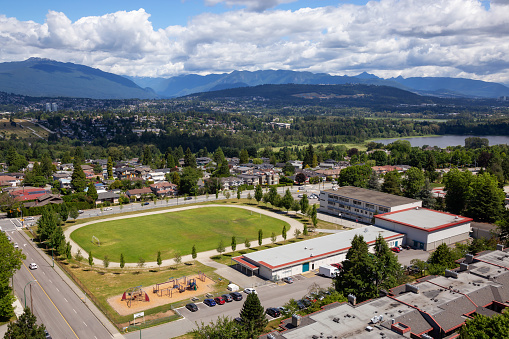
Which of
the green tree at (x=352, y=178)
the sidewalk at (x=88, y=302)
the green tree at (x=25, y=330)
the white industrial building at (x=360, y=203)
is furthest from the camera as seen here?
the green tree at (x=352, y=178)

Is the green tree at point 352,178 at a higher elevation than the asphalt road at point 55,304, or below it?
higher

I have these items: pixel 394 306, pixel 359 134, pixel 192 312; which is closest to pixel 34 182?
pixel 192 312

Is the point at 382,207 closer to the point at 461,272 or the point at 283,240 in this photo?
the point at 283,240

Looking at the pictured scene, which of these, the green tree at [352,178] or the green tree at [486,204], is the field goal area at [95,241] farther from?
the green tree at [486,204]

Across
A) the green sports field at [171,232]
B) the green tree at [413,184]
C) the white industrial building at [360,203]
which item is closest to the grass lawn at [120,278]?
the green sports field at [171,232]

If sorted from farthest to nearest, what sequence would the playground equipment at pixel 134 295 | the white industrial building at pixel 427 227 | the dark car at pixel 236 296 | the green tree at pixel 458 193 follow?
the green tree at pixel 458 193 → the white industrial building at pixel 427 227 → the playground equipment at pixel 134 295 → the dark car at pixel 236 296

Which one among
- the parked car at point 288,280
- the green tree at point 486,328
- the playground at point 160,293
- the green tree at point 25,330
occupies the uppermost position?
the green tree at point 486,328

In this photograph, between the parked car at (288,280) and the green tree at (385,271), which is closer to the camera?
the green tree at (385,271)
